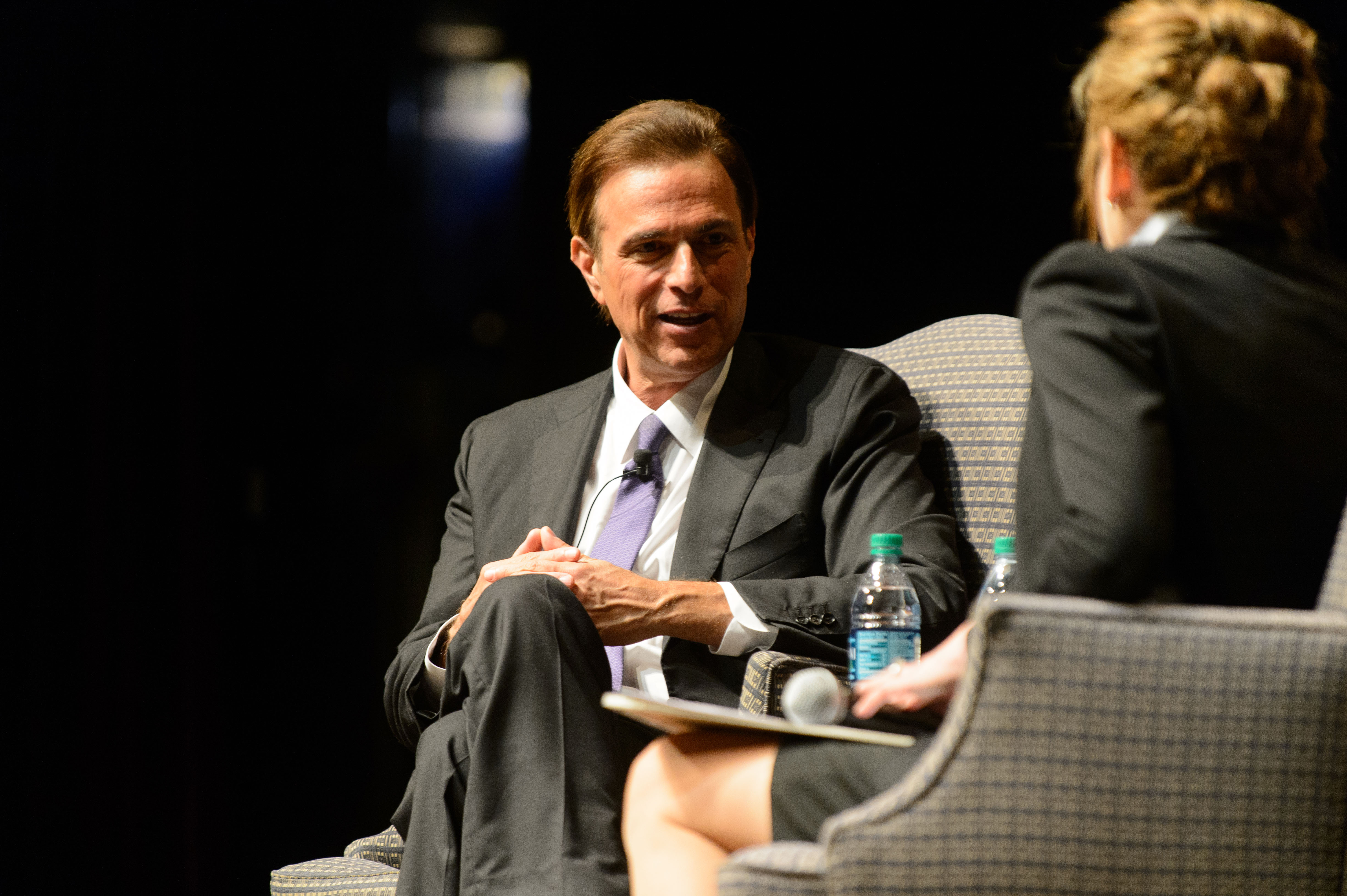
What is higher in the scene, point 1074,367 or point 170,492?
point 1074,367

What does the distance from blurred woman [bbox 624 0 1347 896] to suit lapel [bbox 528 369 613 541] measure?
0.83 m

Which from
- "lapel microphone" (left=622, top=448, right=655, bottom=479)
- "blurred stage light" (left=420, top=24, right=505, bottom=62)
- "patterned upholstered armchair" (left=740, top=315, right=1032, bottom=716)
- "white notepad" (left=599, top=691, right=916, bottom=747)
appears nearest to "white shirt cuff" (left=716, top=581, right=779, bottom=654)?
"patterned upholstered armchair" (left=740, top=315, right=1032, bottom=716)

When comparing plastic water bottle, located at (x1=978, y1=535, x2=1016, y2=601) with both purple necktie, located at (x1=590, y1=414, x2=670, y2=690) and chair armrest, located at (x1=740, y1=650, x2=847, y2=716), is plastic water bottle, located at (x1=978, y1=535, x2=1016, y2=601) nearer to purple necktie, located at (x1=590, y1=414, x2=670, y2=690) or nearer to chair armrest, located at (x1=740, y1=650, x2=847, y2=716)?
chair armrest, located at (x1=740, y1=650, x2=847, y2=716)

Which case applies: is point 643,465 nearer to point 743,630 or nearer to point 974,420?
point 743,630

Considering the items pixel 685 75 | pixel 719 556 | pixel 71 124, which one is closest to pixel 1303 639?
pixel 719 556

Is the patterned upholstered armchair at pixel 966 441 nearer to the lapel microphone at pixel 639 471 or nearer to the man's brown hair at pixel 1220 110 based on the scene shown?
the lapel microphone at pixel 639 471

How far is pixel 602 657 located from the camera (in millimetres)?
1343

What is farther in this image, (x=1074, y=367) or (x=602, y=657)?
(x=602, y=657)

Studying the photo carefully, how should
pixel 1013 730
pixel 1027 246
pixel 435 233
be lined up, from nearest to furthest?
pixel 1013 730 < pixel 1027 246 < pixel 435 233

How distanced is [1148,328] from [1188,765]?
0.35 metres

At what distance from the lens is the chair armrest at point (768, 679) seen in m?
1.38

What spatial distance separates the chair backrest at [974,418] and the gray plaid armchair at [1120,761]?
0.86 metres

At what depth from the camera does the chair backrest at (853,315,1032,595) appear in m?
1.80

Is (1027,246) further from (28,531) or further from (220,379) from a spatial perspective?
(28,531)
